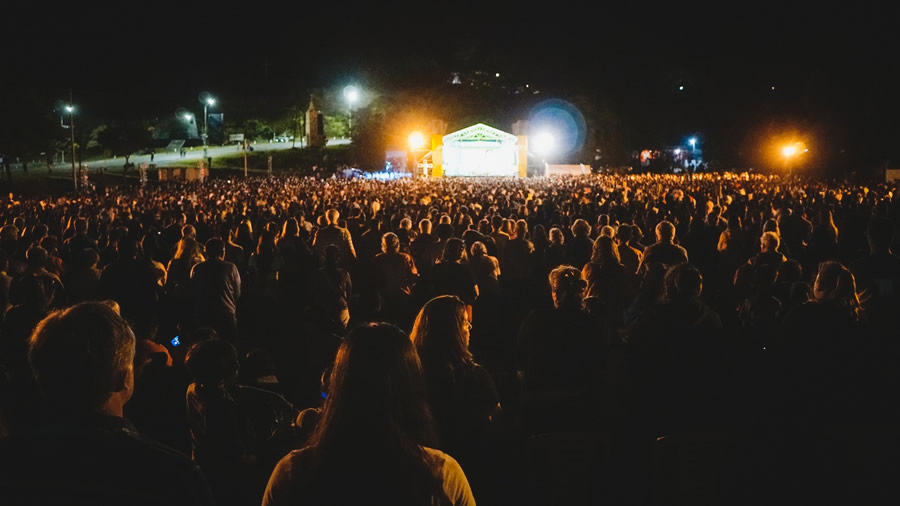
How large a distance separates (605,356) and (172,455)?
10.1 feet

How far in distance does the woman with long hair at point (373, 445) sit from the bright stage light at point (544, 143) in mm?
78738

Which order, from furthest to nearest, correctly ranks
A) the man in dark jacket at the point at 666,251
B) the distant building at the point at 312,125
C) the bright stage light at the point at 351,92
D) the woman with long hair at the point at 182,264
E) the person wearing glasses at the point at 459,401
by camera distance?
1. the distant building at the point at 312,125
2. the bright stage light at the point at 351,92
3. the woman with long hair at the point at 182,264
4. the man in dark jacket at the point at 666,251
5. the person wearing glasses at the point at 459,401

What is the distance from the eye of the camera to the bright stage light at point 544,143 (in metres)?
81.0

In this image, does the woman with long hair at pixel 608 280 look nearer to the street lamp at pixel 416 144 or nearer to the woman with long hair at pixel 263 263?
the woman with long hair at pixel 263 263

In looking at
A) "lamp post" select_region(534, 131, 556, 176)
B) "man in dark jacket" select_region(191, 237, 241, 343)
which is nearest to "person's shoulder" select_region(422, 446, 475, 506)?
"man in dark jacket" select_region(191, 237, 241, 343)

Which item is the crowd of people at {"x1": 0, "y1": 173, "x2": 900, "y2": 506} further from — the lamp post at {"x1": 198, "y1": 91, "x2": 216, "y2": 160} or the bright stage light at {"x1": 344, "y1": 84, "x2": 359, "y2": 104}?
the bright stage light at {"x1": 344, "y1": 84, "x2": 359, "y2": 104}

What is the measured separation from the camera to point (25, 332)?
15.6 ft

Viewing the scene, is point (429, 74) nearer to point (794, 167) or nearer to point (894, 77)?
point (794, 167)

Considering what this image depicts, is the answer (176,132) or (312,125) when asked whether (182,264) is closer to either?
(312,125)

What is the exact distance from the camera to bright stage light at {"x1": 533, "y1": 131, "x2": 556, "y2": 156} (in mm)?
81019

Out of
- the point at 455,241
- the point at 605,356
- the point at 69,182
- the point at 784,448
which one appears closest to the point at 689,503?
the point at 784,448

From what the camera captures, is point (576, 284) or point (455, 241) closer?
point (576, 284)

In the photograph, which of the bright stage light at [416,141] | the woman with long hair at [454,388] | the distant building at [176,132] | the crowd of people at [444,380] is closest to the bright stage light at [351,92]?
the bright stage light at [416,141]

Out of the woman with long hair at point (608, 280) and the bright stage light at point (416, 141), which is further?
the bright stage light at point (416, 141)
